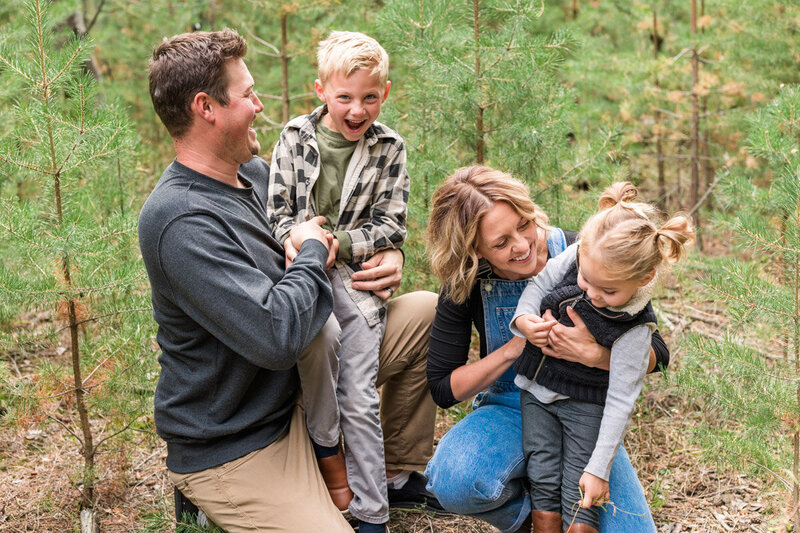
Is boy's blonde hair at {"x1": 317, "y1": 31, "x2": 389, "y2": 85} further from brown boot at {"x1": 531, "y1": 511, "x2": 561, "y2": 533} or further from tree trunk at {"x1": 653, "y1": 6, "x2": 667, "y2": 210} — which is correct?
tree trunk at {"x1": 653, "y1": 6, "x2": 667, "y2": 210}

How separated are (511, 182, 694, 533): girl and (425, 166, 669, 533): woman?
7 centimetres

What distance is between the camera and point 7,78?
11.8 ft

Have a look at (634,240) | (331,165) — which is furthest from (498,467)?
(331,165)

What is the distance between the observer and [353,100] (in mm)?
2500

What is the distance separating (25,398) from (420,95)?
85.2 inches

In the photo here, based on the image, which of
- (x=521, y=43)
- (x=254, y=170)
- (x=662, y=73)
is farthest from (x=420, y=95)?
(x=662, y=73)

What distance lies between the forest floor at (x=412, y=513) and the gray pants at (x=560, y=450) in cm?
43

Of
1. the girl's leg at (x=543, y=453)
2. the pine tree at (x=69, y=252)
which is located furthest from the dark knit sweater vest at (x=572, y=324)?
the pine tree at (x=69, y=252)

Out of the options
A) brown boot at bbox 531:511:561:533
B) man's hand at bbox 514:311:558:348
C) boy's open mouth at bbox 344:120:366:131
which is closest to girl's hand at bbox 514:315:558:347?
man's hand at bbox 514:311:558:348

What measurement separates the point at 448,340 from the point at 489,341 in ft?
0.54

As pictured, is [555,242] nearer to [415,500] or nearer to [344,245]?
[344,245]

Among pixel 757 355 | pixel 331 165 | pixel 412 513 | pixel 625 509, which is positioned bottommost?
pixel 412 513

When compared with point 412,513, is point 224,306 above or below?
above

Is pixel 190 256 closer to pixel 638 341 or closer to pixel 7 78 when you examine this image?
pixel 638 341
